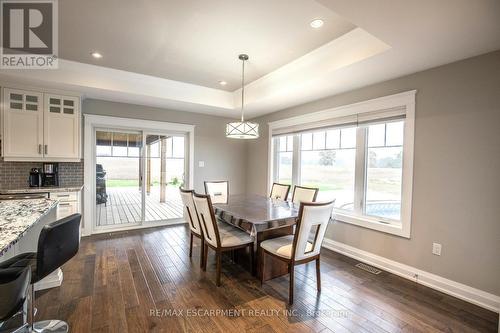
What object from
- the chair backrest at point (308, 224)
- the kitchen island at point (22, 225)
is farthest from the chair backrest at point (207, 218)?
the kitchen island at point (22, 225)

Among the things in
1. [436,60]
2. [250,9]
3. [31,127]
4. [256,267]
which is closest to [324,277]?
[256,267]

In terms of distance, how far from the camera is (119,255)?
131 inches

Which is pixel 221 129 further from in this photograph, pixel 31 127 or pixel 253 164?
pixel 31 127

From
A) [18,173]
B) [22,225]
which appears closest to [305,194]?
[22,225]

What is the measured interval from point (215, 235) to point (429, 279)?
2453mm

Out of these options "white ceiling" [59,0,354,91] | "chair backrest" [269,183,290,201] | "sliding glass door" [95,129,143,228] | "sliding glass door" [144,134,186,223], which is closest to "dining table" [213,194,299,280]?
"chair backrest" [269,183,290,201]

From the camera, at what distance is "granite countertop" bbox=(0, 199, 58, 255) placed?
136 cm

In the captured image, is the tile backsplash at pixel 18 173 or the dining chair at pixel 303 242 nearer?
the dining chair at pixel 303 242

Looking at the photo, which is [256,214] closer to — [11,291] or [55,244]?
[55,244]

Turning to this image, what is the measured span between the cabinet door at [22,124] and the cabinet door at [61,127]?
8cm

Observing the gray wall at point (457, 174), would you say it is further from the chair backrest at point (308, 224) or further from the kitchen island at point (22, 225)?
the kitchen island at point (22, 225)

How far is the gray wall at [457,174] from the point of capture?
2.27 meters

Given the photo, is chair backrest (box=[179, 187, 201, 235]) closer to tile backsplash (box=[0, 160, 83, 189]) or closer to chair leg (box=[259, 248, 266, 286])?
chair leg (box=[259, 248, 266, 286])

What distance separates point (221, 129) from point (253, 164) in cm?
115
